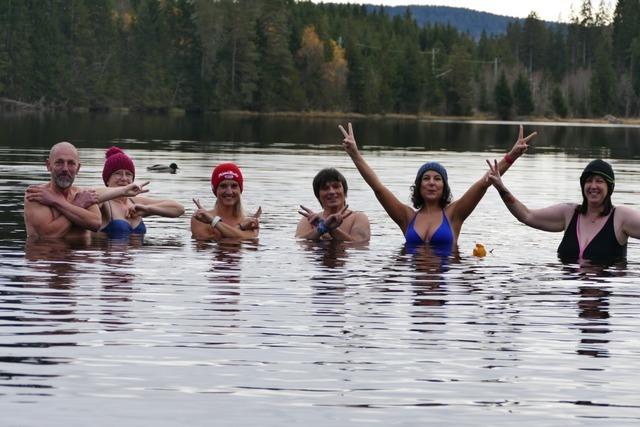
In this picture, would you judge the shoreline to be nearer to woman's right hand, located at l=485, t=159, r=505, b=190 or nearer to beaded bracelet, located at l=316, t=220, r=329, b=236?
beaded bracelet, located at l=316, t=220, r=329, b=236

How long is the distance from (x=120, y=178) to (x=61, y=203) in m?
0.79

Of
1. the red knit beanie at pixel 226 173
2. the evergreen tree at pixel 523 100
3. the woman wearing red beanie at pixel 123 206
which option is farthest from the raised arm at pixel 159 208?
the evergreen tree at pixel 523 100

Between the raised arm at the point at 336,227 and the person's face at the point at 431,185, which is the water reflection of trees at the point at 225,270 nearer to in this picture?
the raised arm at the point at 336,227

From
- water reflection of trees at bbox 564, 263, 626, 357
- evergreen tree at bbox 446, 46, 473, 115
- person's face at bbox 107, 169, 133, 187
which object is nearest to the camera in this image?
water reflection of trees at bbox 564, 263, 626, 357

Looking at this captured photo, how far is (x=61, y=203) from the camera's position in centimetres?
1662

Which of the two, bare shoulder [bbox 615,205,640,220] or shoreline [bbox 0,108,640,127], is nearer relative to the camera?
bare shoulder [bbox 615,205,640,220]

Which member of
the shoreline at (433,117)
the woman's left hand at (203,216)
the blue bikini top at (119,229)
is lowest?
the shoreline at (433,117)

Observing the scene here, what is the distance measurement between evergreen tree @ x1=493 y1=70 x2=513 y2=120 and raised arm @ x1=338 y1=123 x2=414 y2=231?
16782cm

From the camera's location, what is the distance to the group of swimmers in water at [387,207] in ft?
51.9

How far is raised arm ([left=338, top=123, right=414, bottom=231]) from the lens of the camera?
15.6m

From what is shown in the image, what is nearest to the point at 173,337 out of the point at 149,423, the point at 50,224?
the point at 149,423

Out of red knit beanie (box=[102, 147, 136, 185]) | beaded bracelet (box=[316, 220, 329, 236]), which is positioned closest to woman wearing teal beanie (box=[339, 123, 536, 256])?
beaded bracelet (box=[316, 220, 329, 236])

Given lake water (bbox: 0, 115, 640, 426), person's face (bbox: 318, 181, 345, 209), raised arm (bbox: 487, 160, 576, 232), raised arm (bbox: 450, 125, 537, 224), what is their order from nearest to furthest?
lake water (bbox: 0, 115, 640, 426) < raised arm (bbox: 450, 125, 537, 224) < raised arm (bbox: 487, 160, 576, 232) < person's face (bbox: 318, 181, 345, 209)

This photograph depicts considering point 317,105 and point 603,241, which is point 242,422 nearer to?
point 603,241
